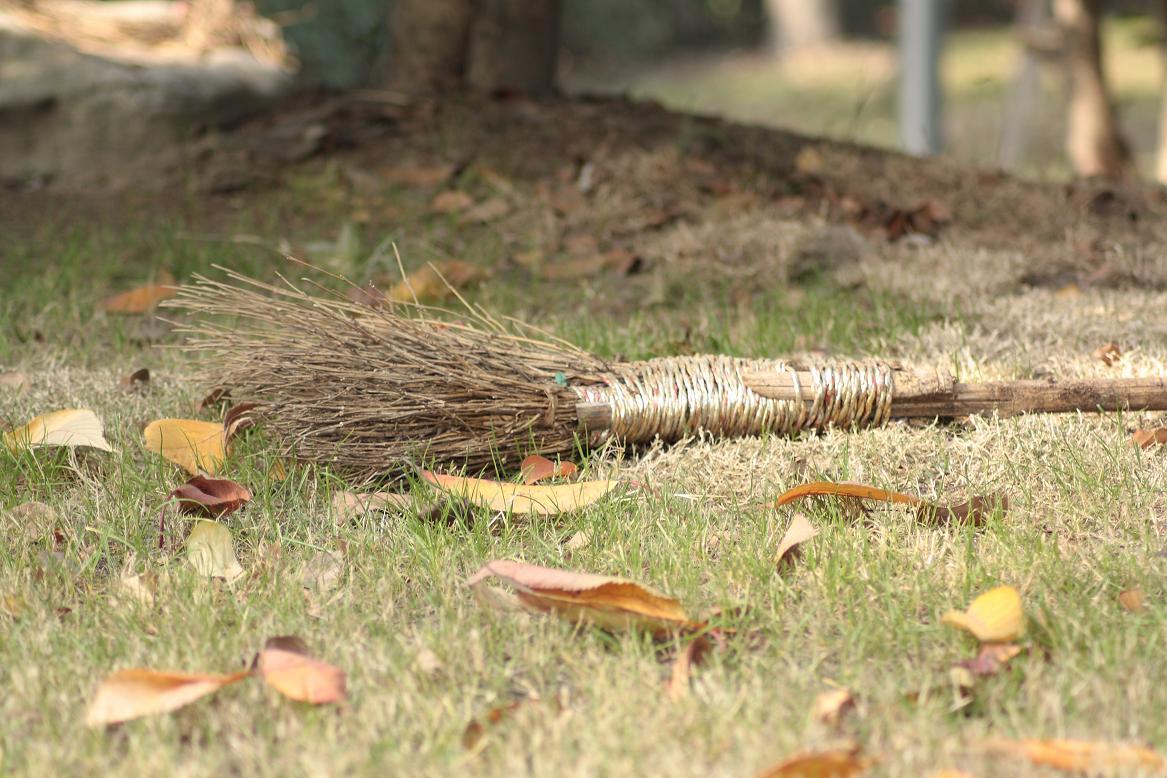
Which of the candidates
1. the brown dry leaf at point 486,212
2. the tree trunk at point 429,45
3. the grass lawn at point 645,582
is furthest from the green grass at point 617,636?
the tree trunk at point 429,45

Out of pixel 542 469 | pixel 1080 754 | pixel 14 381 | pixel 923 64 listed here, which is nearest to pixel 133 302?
pixel 14 381

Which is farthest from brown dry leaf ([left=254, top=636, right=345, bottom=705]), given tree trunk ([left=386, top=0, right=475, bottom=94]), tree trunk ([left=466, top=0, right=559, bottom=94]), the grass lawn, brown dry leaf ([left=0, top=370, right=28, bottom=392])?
tree trunk ([left=466, top=0, right=559, bottom=94])

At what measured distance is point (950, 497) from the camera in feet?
7.90

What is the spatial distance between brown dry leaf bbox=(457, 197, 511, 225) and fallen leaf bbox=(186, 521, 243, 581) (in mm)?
2300

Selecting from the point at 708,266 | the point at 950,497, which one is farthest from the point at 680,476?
the point at 708,266

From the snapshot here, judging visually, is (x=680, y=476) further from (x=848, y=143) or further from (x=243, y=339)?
(x=848, y=143)

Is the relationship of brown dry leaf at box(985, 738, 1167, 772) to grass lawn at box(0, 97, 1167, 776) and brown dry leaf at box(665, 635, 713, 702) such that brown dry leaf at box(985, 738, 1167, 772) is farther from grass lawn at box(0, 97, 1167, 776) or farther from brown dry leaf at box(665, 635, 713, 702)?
brown dry leaf at box(665, 635, 713, 702)

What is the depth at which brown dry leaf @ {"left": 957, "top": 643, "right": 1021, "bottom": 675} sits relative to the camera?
177 cm

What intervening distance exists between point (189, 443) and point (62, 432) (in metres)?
0.25

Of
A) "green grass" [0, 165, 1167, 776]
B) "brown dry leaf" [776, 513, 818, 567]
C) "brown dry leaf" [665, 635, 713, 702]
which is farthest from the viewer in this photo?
"brown dry leaf" [776, 513, 818, 567]

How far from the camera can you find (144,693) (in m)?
1.70

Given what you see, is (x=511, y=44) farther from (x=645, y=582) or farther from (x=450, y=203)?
(x=645, y=582)

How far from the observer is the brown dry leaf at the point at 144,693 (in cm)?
168

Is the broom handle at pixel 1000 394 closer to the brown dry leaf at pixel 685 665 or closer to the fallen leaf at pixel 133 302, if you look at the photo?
the brown dry leaf at pixel 685 665
